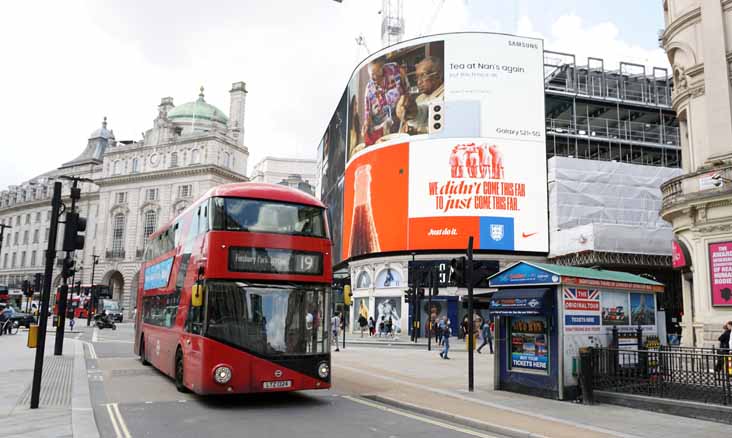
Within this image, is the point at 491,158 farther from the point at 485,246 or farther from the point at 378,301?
the point at 378,301

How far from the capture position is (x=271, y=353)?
10523mm

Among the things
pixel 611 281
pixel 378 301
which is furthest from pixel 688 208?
pixel 378 301

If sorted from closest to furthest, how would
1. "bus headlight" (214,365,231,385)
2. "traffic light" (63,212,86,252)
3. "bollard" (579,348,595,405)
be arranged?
"bus headlight" (214,365,231,385) < "traffic light" (63,212,86,252) < "bollard" (579,348,595,405)

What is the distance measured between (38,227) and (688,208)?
3896 inches

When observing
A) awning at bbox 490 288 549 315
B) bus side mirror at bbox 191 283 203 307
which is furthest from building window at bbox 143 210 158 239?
bus side mirror at bbox 191 283 203 307

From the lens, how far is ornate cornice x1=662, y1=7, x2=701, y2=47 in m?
23.4

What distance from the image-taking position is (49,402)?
10.5m

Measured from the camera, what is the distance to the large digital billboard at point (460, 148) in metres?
42.8

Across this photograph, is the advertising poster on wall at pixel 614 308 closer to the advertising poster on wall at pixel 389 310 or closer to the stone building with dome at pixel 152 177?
the advertising poster on wall at pixel 389 310

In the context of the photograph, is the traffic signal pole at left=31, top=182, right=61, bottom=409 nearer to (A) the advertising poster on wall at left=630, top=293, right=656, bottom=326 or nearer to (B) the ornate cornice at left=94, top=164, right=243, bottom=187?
(A) the advertising poster on wall at left=630, top=293, right=656, bottom=326

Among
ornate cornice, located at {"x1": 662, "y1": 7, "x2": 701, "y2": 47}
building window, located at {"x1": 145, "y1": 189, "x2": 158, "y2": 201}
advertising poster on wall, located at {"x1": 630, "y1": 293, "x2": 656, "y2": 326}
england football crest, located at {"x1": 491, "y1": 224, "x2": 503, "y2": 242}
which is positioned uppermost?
building window, located at {"x1": 145, "y1": 189, "x2": 158, "y2": 201}

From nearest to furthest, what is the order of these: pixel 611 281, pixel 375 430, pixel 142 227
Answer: pixel 375 430 < pixel 611 281 < pixel 142 227

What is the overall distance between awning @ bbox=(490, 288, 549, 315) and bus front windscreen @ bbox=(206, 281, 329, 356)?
15.0ft

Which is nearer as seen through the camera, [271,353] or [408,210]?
[271,353]
